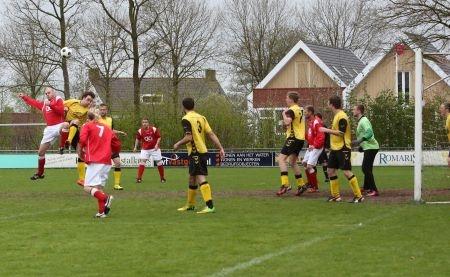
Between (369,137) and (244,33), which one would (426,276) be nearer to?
(369,137)

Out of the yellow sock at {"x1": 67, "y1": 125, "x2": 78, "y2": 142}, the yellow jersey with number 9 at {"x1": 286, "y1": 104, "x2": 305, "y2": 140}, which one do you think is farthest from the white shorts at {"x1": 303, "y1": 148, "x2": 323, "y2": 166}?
the yellow sock at {"x1": 67, "y1": 125, "x2": 78, "y2": 142}

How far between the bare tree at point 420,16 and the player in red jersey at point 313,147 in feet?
16.8

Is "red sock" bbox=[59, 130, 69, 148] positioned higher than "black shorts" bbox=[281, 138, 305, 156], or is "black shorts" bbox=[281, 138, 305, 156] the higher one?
"red sock" bbox=[59, 130, 69, 148]

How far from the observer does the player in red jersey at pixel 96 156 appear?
39.8 feet

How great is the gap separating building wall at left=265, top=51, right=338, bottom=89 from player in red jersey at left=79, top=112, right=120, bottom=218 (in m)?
37.0

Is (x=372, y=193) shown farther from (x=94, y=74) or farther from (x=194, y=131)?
(x=94, y=74)

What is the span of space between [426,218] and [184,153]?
23.2 meters

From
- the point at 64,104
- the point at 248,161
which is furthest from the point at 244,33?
the point at 64,104

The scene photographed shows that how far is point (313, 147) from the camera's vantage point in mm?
17531

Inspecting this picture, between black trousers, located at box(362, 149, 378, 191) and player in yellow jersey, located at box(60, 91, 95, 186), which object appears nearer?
black trousers, located at box(362, 149, 378, 191)

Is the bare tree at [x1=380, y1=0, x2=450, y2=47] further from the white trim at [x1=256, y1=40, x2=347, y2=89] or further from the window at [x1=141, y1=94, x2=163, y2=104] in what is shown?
the white trim at [x1=256, y1=40, x2=347, y2=89]

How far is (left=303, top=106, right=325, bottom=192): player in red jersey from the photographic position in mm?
17094

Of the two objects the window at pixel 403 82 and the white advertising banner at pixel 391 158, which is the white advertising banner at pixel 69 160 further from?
the window at pixel 403 82

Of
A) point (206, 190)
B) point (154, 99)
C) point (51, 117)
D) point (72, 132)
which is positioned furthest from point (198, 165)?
point (154, 99)
